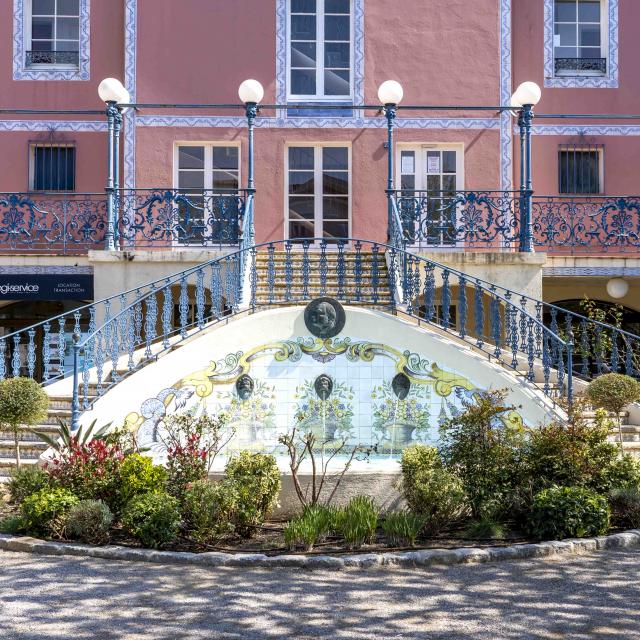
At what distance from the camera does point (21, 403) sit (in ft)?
33.5

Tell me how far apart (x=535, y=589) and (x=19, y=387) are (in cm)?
561

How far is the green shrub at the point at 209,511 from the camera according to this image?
8.73 metres

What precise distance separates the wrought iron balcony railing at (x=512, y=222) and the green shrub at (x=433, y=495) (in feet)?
20.1

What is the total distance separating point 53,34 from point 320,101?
205 inches

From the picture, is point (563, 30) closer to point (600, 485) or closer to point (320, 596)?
point (600, 485)

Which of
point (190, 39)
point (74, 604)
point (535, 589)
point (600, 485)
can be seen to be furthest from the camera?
point (190, 39)

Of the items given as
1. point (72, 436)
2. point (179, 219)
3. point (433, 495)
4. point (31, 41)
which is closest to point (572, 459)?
point (433, 495)

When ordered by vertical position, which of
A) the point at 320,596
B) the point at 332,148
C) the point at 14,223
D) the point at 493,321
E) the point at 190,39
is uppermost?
the point at 190,39

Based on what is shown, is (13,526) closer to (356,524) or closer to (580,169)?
(356,524)

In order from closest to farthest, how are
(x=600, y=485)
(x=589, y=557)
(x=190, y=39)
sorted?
(x=589, y=557) → (x=600, y=485) → (x=190, y=39)

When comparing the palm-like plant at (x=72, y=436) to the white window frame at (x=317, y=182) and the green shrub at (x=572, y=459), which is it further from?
the white window frame at (x=317, y=182)

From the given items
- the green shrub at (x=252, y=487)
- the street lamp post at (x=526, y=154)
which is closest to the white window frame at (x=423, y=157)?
the street lamp post at (x=526, y=154)

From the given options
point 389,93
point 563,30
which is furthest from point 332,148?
point 563,30

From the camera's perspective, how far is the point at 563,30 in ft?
61.8
